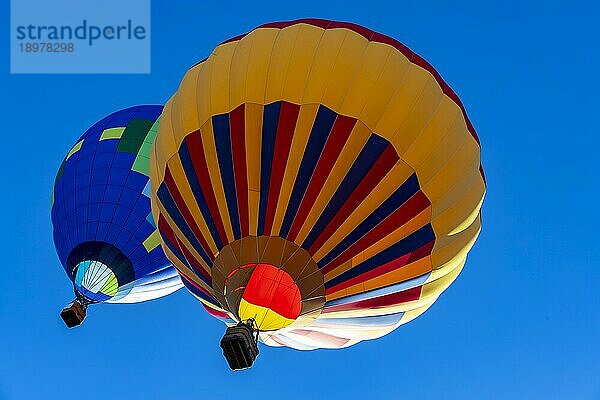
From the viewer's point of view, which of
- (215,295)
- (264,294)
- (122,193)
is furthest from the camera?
(122,193)

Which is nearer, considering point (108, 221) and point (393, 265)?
point (393, 265)

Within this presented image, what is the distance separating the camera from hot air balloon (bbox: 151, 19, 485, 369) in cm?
791

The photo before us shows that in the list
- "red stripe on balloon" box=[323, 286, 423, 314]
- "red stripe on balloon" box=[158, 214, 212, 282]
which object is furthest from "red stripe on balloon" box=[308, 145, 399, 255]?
"red stripe on balloon" box=[158, 214, 212, 282]

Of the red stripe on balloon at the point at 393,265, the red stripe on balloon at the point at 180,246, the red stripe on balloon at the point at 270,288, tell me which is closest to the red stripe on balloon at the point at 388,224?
the red stripe on balloon at the point at 393,265

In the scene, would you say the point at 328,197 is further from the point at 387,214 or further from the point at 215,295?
the point at 215,295

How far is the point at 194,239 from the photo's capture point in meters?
8.42

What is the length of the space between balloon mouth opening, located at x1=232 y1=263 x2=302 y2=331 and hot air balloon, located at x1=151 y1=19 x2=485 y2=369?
1 centimetres

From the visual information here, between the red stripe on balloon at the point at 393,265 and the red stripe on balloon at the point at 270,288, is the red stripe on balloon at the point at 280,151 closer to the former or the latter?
the red stripe on balloon at the point at 270,288

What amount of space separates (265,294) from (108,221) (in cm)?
454

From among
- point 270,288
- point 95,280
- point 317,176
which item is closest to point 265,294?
point 270,288

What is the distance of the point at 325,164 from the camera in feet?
26.0

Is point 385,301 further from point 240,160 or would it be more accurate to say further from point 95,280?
point 95,280

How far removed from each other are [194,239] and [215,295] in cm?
67

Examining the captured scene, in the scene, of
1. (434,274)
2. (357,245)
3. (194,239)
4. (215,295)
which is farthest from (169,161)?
(434,274)
